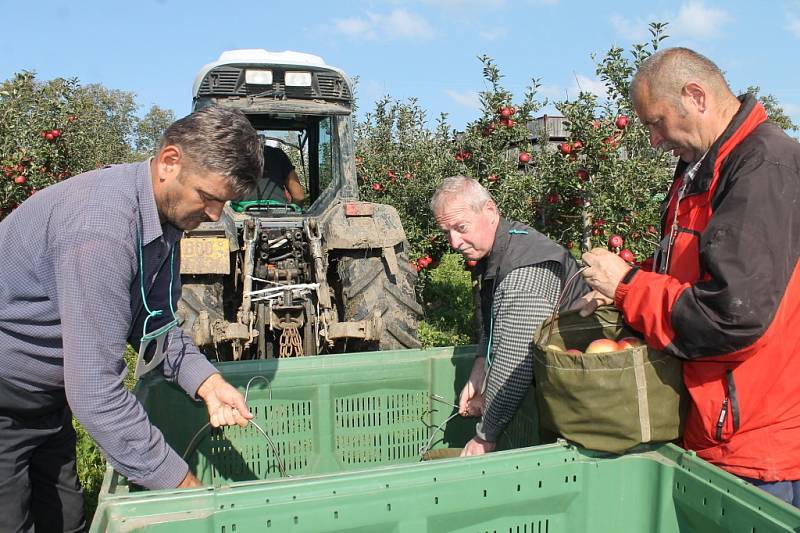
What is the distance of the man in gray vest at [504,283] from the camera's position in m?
2.21

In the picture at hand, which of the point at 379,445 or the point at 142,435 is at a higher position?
the point at 142,435

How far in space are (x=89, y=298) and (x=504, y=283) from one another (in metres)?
1.33

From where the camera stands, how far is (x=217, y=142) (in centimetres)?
173

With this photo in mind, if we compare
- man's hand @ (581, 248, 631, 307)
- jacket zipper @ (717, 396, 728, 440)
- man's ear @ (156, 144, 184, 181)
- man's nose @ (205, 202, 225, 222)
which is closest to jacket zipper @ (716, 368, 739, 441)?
jacket zipper @ (717, 396, 728, 440)

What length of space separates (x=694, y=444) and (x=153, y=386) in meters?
1.87

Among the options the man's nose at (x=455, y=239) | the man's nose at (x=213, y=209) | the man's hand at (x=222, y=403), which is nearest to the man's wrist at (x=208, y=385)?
the man's hand at (x=222, y=403)

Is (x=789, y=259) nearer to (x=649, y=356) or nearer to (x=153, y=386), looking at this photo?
(x=649, y=356)

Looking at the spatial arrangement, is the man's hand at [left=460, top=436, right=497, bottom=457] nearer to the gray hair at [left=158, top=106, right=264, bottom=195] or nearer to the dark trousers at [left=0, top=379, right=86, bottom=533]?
the gray hair at [left=158, top=106, right=264, bottom=195]

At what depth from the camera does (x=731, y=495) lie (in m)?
1.48

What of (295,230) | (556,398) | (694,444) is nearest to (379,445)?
(556,398)

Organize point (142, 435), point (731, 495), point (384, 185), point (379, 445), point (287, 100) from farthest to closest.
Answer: point (384, 185) < point (287, 100) < point (379, 445) < point (142, 435) < point (731, 495)

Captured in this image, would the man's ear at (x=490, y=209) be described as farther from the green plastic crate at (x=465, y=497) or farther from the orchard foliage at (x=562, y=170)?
the orchard foliage at (x=562, y=170)

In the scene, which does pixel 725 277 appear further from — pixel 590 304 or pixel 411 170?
pixel 411 170

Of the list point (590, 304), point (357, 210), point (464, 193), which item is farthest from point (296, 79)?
point (590, 304)
